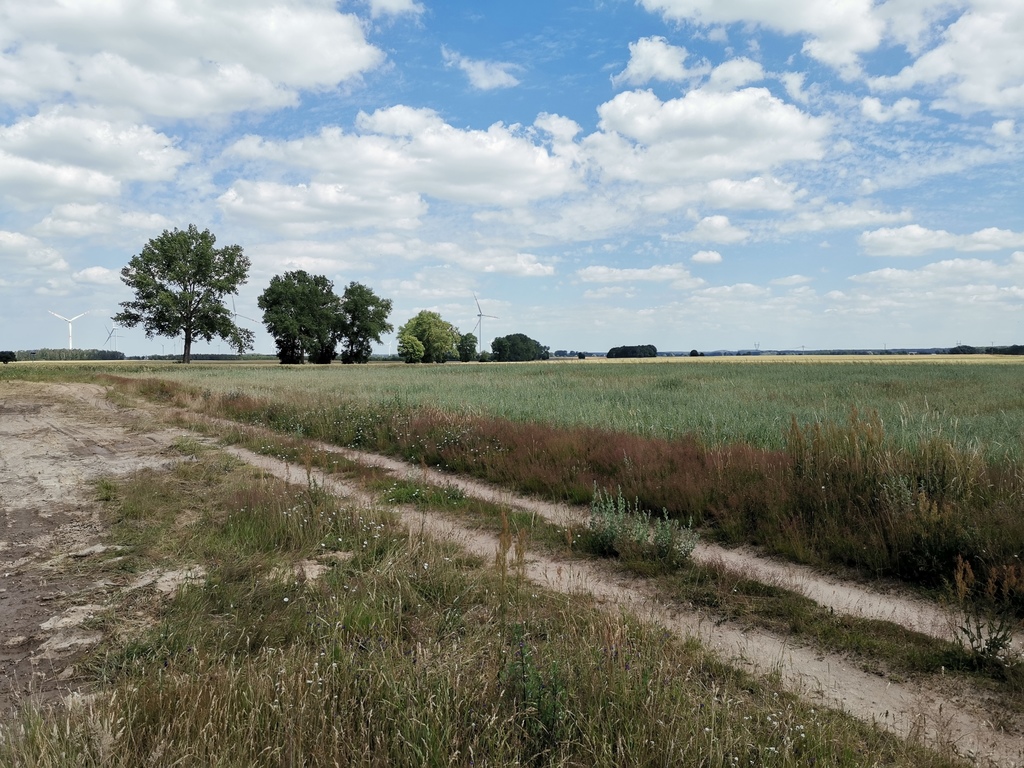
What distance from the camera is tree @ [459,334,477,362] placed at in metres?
155

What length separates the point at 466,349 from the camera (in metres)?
156

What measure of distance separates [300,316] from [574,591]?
99.8 m

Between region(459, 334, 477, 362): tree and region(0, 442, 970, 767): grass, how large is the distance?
14851cm

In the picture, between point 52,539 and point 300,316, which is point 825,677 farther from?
point 300,316

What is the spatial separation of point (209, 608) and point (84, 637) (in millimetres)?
907

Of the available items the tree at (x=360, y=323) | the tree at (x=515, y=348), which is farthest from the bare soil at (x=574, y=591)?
the tree at (x=515, y=348)

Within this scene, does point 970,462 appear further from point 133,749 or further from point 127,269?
point 127,269

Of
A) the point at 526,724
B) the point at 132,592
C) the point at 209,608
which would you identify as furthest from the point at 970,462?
the point at 132,592

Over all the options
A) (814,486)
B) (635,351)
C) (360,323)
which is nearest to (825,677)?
(814,486)

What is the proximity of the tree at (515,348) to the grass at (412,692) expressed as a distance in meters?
144

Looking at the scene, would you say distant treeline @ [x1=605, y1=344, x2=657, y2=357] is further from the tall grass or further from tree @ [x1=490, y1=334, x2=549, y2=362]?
the tall grass

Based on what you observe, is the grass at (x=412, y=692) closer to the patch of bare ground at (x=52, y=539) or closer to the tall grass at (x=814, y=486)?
the patch of bare ground at (x=52, y=539)

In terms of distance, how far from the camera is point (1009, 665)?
433 cm

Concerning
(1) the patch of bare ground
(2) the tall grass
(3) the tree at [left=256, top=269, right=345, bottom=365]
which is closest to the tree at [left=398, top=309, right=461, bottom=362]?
(3) the tree at [left=256, top=269, right=345, bottom=365]
